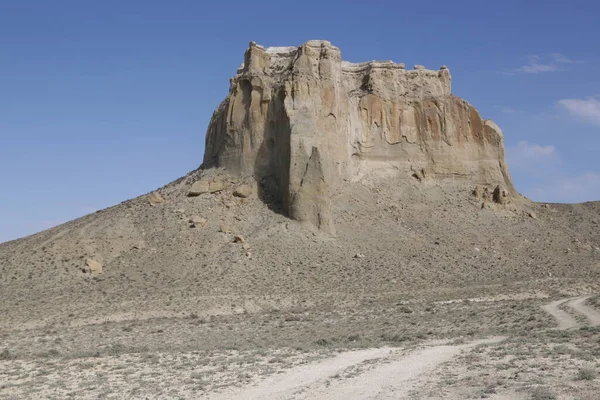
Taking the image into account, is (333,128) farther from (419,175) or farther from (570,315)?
(570,315)

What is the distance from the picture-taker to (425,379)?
51.2 ft

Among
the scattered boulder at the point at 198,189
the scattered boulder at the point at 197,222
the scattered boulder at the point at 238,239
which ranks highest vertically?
the scattered boulder at the point at 198,189

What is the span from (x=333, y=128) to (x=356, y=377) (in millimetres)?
33214

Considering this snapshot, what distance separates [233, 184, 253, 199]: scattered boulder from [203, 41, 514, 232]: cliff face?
4.91ft

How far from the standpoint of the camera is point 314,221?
44438 mm

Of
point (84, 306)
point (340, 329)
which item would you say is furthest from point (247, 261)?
point (340, 329)

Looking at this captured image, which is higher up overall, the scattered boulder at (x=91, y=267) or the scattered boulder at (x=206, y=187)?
the scattered boulder at (x=206, y=187)

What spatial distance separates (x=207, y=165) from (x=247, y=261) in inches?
530

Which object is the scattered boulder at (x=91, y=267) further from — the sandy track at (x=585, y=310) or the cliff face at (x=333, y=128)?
the sandy track at (x=585, y=310)

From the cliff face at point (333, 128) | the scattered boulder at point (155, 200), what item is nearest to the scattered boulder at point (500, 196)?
the cliff face at point (333, 128)

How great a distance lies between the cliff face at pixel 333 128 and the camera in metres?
45.4

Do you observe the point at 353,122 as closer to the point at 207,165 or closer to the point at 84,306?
the point at 207,165

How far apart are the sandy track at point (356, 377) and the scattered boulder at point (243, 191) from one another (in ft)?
83.6

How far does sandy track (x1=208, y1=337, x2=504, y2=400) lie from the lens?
595 inches
